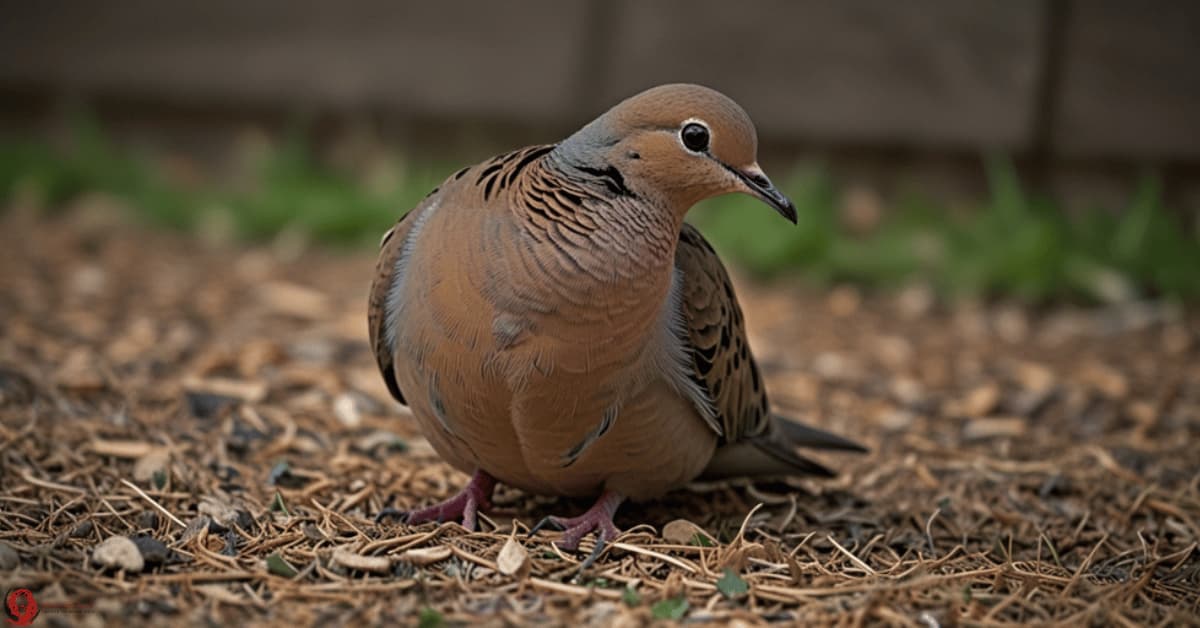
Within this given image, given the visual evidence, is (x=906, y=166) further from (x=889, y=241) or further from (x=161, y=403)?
(x=161, y=403)

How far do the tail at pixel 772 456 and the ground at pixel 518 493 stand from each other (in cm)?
11

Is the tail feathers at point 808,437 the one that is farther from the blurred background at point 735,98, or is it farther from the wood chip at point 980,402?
the blurred background at point 735,98

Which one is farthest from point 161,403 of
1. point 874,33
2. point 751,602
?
point 874,33

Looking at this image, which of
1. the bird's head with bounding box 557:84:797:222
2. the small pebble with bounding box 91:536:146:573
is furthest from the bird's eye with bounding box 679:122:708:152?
the small pebble with bounding box 91:536:146:573

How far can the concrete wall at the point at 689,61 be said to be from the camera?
22.0 ft

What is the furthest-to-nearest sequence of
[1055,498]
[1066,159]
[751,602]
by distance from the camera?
[1066,159], [1055,498], [751,602]

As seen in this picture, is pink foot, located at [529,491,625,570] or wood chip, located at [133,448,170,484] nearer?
pink foot, located at [529,491,625,570]

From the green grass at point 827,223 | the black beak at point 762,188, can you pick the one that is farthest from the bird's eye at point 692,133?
the green grass at point 827,223

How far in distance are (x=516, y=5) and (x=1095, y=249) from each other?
11.4ft

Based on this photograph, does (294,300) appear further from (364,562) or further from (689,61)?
(364,562)

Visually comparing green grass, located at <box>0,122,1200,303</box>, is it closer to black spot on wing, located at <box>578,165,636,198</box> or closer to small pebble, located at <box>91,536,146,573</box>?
black spot on wing, located at <box>578,165,636,198</box>

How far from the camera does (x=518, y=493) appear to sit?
368cm

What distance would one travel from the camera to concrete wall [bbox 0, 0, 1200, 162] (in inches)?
263

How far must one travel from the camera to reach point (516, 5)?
7254mm
